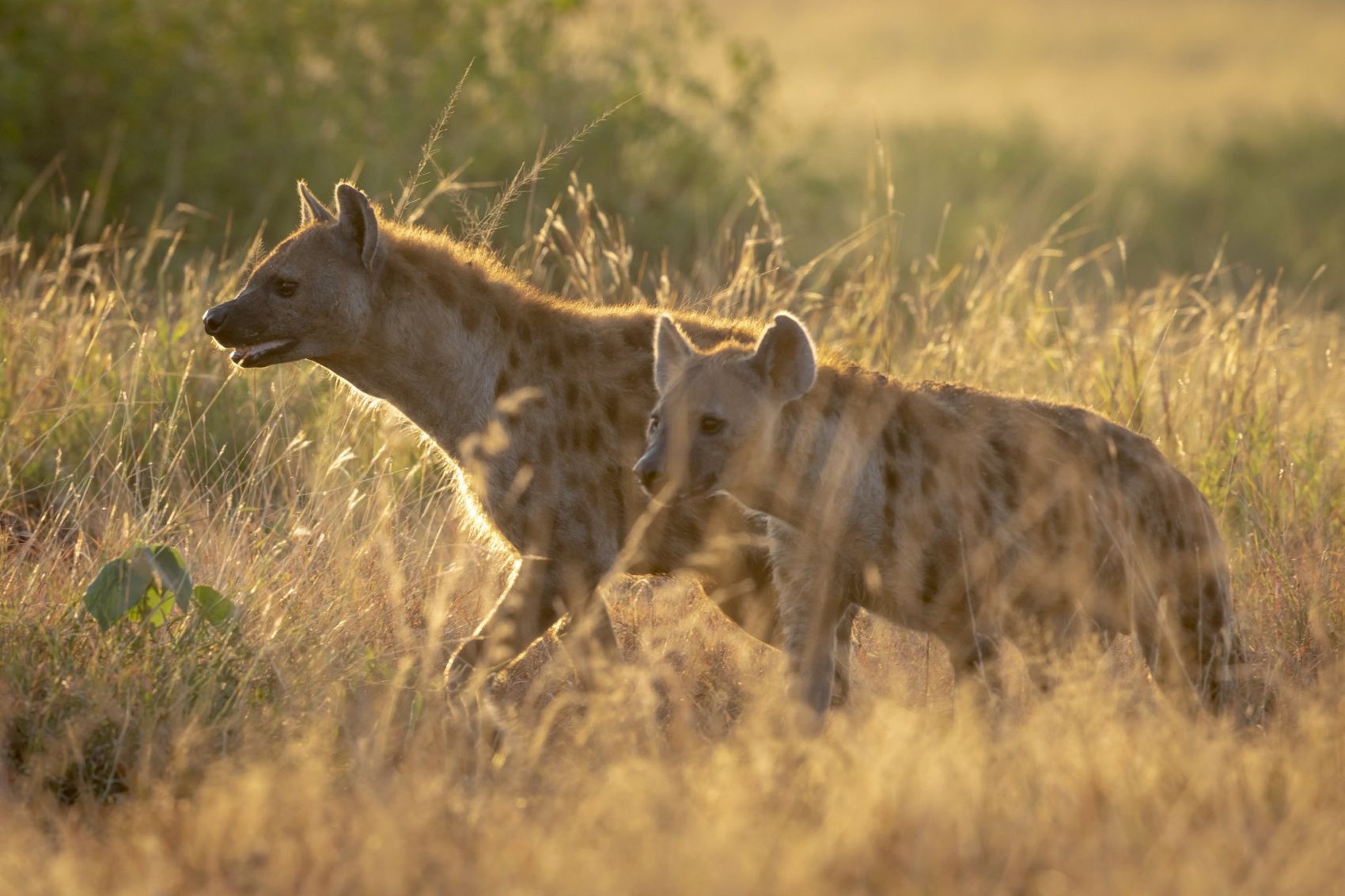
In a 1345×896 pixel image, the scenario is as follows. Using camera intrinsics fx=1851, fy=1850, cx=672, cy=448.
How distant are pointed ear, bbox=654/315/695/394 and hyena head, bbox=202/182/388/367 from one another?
2.95ft

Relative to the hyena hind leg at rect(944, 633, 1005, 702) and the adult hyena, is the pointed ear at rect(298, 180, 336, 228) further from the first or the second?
the hyena hind leg at rect(944, 633, 1005, 702)

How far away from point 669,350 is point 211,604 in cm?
125

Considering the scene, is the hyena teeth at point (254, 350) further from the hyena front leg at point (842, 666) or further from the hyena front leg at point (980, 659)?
the hyena front leg at point (980, 659)

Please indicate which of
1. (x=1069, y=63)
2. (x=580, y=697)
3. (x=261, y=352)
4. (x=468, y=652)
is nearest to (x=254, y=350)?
(x=261, y=352)

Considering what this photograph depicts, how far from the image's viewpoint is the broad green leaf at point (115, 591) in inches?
169

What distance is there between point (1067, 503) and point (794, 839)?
5.08ft

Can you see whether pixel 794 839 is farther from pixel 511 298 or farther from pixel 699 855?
pixel 511 298

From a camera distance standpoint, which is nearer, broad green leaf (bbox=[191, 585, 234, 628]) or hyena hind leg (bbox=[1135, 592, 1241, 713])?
broad green leaf (bbox=[191, 585, 234, 628])

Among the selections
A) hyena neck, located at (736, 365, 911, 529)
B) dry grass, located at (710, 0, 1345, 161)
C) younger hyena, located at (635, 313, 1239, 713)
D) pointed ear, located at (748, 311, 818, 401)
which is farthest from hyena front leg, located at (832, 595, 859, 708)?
dry grass, located at (710, 0, 1345, 161)

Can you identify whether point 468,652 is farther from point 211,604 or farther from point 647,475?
point 647,475

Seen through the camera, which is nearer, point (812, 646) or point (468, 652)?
point (812, 646)

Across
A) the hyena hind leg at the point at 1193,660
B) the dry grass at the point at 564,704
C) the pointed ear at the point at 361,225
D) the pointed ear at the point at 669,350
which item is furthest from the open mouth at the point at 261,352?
the hyena hind leg at the point at 1193,660

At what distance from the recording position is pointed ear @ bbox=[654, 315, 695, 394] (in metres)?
4.42

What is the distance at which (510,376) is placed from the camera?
16.1 ft
